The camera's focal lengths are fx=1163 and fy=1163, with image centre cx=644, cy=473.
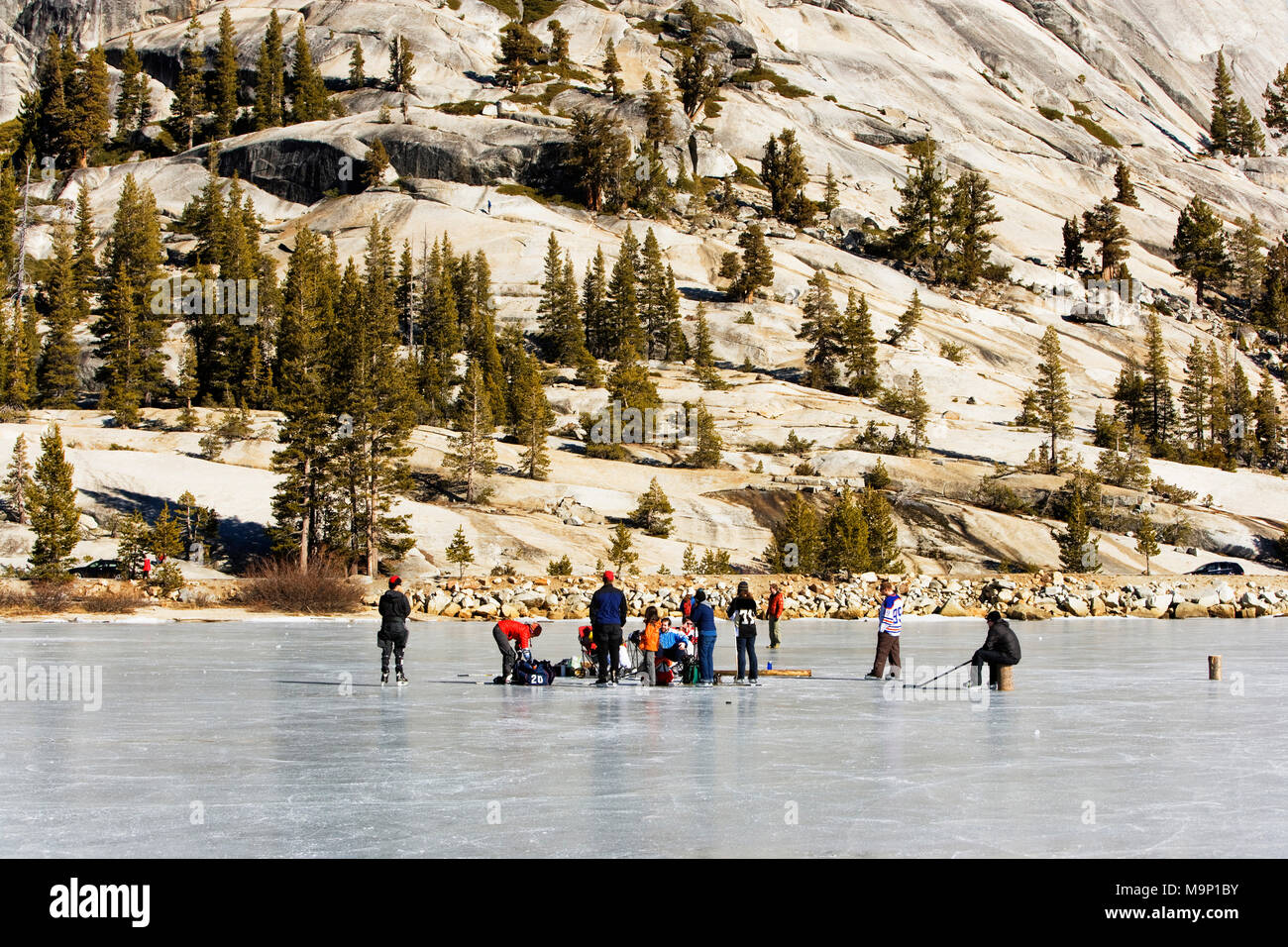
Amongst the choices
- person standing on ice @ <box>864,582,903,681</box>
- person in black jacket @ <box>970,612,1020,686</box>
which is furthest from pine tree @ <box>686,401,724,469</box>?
person in black jacket @ <box>970,612,1020,686</box>

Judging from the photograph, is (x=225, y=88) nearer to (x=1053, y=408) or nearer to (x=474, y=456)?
(x=474, y=456)

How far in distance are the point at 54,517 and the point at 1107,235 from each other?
116m

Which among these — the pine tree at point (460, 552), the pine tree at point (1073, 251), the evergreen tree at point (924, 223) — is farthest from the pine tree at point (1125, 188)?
the pine tree at point (460, 552)

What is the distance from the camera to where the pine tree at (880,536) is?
60375mm

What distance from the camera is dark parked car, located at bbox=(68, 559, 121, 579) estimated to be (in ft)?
164

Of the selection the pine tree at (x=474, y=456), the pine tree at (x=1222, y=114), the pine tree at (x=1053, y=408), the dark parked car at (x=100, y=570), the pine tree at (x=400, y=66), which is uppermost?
the pine tree at (x=1222, y=114)

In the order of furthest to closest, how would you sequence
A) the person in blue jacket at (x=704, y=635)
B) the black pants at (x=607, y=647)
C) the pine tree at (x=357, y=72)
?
1. the pine tree at (x=357, y=72)
2. the person in blue jacket at (x=704, y=635)
3. the black pants at (x=607, y=647)

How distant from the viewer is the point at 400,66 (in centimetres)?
14362

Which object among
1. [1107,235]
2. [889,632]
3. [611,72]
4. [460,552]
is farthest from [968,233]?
[889,632]

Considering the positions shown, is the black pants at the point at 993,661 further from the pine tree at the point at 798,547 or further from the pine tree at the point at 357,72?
the pine tree at the point at 357,72

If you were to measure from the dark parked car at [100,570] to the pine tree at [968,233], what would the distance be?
9536 centimetres

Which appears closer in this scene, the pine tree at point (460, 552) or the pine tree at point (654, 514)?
the pine tree at point (460, 552)

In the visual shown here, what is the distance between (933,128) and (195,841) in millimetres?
166769

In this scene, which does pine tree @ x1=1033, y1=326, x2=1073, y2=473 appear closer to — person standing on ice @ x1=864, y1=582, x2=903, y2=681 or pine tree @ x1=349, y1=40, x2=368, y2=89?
person standing on ice @ x1=864, y1=582, x2=903, y2=681
